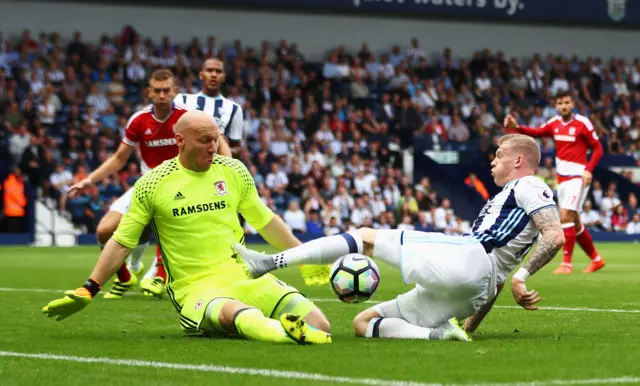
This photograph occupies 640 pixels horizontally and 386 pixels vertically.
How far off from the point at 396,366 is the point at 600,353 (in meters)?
1.28

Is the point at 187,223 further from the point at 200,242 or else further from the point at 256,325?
the point at 256,325

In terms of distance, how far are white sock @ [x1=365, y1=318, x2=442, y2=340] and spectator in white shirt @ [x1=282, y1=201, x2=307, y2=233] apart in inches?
771

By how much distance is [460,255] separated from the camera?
6.91 meters

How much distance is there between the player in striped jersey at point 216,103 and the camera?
12375 millimetres

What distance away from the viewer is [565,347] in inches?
267

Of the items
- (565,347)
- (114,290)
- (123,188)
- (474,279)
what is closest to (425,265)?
(474,279)

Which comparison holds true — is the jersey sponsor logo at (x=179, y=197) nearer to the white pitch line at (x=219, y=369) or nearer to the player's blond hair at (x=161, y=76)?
the white pitch line at (x=219, y=369)

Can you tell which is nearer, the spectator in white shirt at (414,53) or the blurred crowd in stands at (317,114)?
the blurred crowd in stands at (317,114)

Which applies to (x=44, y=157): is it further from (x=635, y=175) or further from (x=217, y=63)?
(x=635, y=175)

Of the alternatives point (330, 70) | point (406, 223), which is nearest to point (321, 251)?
point (406, 223)

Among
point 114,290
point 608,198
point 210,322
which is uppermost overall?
point 210,322

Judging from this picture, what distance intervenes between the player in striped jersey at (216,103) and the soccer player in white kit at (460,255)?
5.36 m

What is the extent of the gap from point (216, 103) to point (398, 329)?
5746 millimetres

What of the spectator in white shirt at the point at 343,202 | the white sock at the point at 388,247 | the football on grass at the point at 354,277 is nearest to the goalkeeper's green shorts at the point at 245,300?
the football on grass at the point at 354,277
